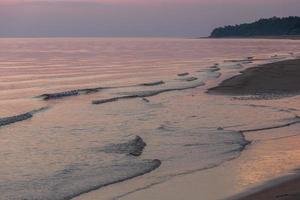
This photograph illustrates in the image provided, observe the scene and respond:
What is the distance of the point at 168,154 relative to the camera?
12.6 meters

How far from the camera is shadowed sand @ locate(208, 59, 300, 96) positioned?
88.3 ft

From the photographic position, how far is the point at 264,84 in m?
30.2

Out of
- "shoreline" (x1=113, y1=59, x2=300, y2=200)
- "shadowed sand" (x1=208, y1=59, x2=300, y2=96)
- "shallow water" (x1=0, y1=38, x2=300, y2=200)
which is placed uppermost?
"shallow water" (x1=0, y1=38, x2=300, y2=200)

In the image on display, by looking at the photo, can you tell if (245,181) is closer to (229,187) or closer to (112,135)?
(229,187)

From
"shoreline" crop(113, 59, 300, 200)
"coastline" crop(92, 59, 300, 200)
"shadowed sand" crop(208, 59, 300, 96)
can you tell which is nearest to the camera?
"shoreline" crop(113, 59, 300, 200)

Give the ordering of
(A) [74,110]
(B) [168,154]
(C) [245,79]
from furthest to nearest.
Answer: (C) [245,79] → (A) [74,110] → (B) [168,154]

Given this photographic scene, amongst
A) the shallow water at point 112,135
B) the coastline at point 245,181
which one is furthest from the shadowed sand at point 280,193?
the shallow water at point 112,135

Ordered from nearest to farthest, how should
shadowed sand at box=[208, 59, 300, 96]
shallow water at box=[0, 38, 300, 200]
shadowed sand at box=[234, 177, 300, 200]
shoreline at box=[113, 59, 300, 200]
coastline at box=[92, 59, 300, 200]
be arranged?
1. shadowed sand at box=[234, 177, 300, 200]
2. shoreline at box=[113, 59, 300, 200]
3. coastline at box=[92, 59, 300, 200]
4. shallow water at box=[0, 38, 300, 200]
5. shadowed sand at box=[208, 59, 300, 96]

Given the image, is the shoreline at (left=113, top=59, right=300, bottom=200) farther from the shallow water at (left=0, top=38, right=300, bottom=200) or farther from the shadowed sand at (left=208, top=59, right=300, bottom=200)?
the shadowed sand at (left=208, top=59, right=300, bottom=200)

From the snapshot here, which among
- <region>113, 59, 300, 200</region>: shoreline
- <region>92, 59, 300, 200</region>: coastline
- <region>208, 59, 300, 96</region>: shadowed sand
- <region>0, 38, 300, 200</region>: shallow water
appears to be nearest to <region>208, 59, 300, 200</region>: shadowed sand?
<region>208, 59, 300, 96</region>: shadowed sand

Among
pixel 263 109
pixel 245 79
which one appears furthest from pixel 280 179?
pixel 245 79

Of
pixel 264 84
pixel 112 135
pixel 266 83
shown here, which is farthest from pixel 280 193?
pixel 266 83

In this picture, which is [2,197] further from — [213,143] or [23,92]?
[23,92]

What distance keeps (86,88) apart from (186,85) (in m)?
5.79
